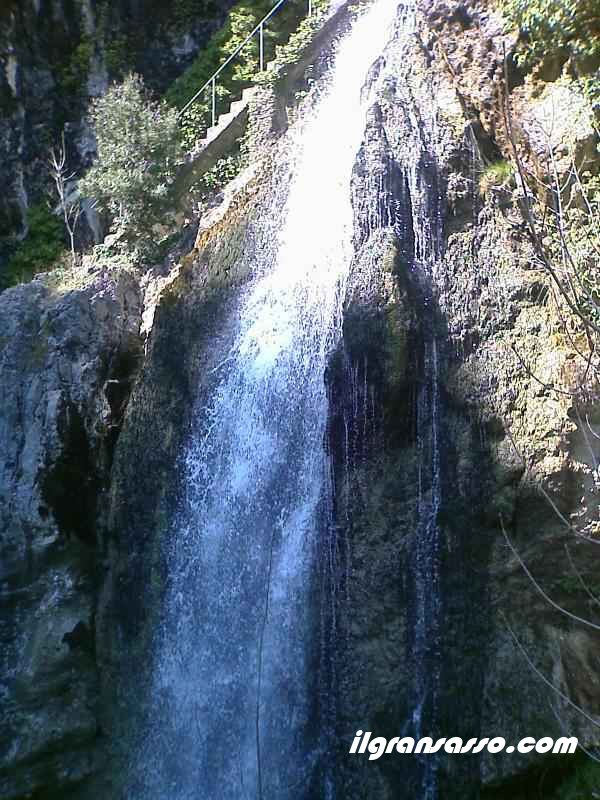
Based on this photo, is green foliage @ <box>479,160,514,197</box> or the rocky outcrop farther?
the rocky outcrop

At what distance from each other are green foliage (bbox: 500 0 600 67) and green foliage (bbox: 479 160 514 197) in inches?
49.1

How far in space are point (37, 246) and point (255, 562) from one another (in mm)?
9319

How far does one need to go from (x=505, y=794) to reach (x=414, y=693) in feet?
4.21

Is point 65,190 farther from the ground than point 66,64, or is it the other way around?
point 66,64

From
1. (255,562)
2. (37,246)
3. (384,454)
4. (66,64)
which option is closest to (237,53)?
(66,64)

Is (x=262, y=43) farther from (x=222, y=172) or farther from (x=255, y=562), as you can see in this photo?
(x=255, y=562)

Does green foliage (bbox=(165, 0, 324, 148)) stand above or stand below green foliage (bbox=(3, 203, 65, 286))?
above

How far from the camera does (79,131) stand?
16312 mm

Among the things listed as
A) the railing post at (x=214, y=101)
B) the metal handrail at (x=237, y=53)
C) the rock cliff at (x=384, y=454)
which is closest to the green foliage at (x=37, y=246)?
the metal handrail at (x=237, y=53)

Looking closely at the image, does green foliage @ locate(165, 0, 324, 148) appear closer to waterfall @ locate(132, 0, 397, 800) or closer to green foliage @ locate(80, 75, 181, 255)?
green foliage @ locate(80, 75, 181, 255)

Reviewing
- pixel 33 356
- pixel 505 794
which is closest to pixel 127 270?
pixel 33 356

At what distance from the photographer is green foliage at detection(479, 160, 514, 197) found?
31.4ft

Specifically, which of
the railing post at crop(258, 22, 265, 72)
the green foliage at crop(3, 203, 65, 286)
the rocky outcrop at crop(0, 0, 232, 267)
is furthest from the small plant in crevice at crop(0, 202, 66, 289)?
the railing post at crop(258, 22, 265, 72)

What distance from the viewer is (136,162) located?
11.8 metres
